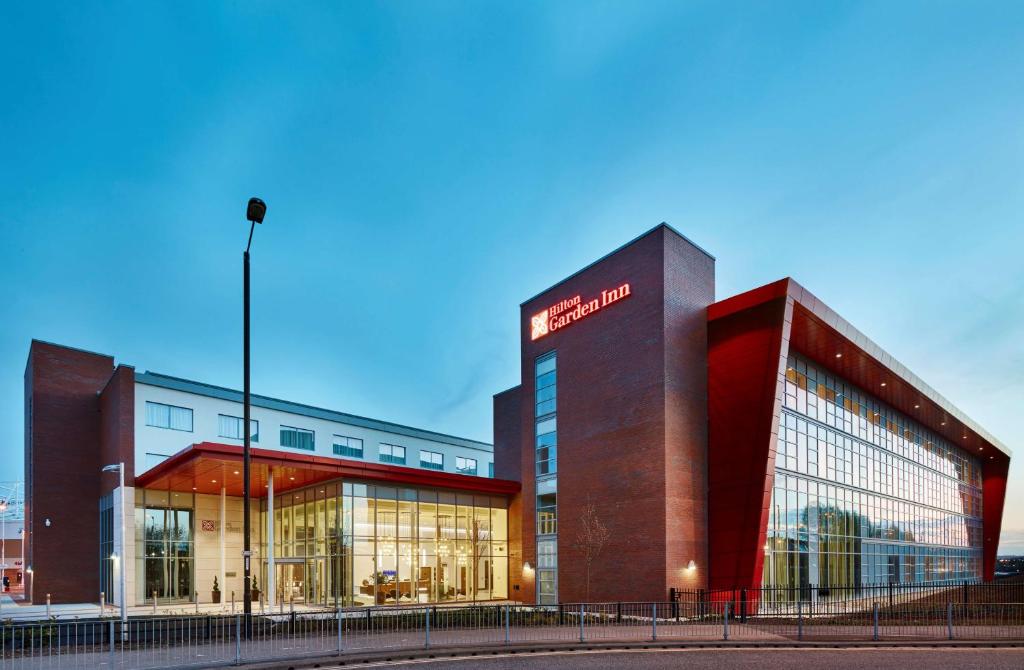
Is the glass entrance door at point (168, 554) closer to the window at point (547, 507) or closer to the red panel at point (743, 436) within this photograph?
the window at point (547, 507)

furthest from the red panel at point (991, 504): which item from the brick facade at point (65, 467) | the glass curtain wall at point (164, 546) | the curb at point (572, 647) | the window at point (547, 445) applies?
the brick facade at point (65, 467)

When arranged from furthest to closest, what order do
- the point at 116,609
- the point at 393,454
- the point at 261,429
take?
1. the point at 393,454
2. the point at 261,429
3. the point at 116,609

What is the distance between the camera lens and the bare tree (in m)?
33.2

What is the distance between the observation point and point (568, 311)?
38.1 m

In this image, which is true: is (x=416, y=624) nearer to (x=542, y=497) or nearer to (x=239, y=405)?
(x=542, y=497)

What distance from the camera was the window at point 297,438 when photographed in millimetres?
50031

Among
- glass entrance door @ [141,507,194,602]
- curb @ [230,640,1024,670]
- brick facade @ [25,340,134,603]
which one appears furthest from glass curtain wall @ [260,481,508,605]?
curb @ [230,640,1024,670]

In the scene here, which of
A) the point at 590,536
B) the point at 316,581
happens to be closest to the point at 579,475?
the point at 590,536

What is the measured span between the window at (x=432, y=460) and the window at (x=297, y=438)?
11.6m

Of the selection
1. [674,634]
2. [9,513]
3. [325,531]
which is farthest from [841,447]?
[9,513]

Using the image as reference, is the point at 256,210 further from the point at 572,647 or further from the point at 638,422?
the point at 638,422

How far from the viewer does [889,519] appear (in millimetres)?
45938

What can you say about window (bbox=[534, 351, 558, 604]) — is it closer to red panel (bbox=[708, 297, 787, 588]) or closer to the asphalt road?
red panel (bbox=[708, 297, 787, 588])

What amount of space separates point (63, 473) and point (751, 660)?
42717 millimetres
